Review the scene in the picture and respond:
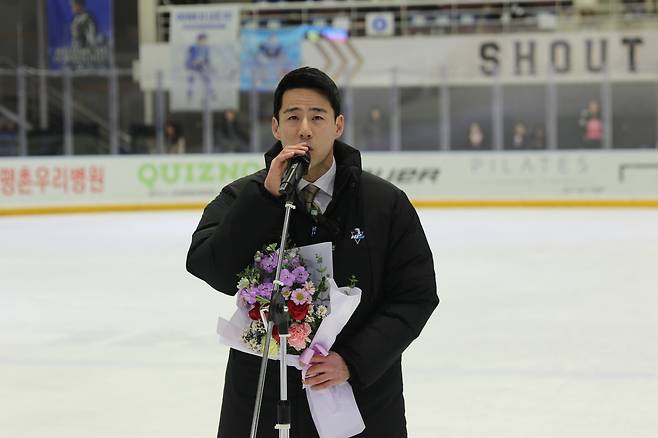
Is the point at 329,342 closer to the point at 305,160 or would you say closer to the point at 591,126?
the point at 305,160

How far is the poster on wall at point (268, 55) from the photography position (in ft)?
52.4

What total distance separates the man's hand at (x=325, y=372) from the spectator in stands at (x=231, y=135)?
1363 cm

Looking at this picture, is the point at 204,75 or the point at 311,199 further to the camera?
the point at 204,75

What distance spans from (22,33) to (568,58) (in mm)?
9390

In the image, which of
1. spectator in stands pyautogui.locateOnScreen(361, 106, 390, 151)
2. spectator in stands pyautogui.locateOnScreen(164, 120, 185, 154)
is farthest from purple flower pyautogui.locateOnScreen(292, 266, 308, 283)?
spectator in stands pyautogui.locateOnScreen(361, 106, 390, 151)

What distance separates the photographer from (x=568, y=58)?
17.5 metres

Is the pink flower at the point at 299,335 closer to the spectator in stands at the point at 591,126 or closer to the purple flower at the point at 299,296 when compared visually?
the purple flower at the point at 299,296

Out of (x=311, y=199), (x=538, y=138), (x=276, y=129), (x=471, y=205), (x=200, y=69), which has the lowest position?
(x=471, y=205)

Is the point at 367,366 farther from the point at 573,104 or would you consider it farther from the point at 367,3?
the point at 367,3

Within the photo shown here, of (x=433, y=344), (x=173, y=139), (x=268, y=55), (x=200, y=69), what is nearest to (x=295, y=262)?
(x=433, y=344)

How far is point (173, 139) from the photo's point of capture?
605 inches

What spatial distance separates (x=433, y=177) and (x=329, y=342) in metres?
13.5

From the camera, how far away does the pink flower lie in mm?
1810

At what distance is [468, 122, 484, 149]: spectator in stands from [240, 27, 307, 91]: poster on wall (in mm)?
2931
